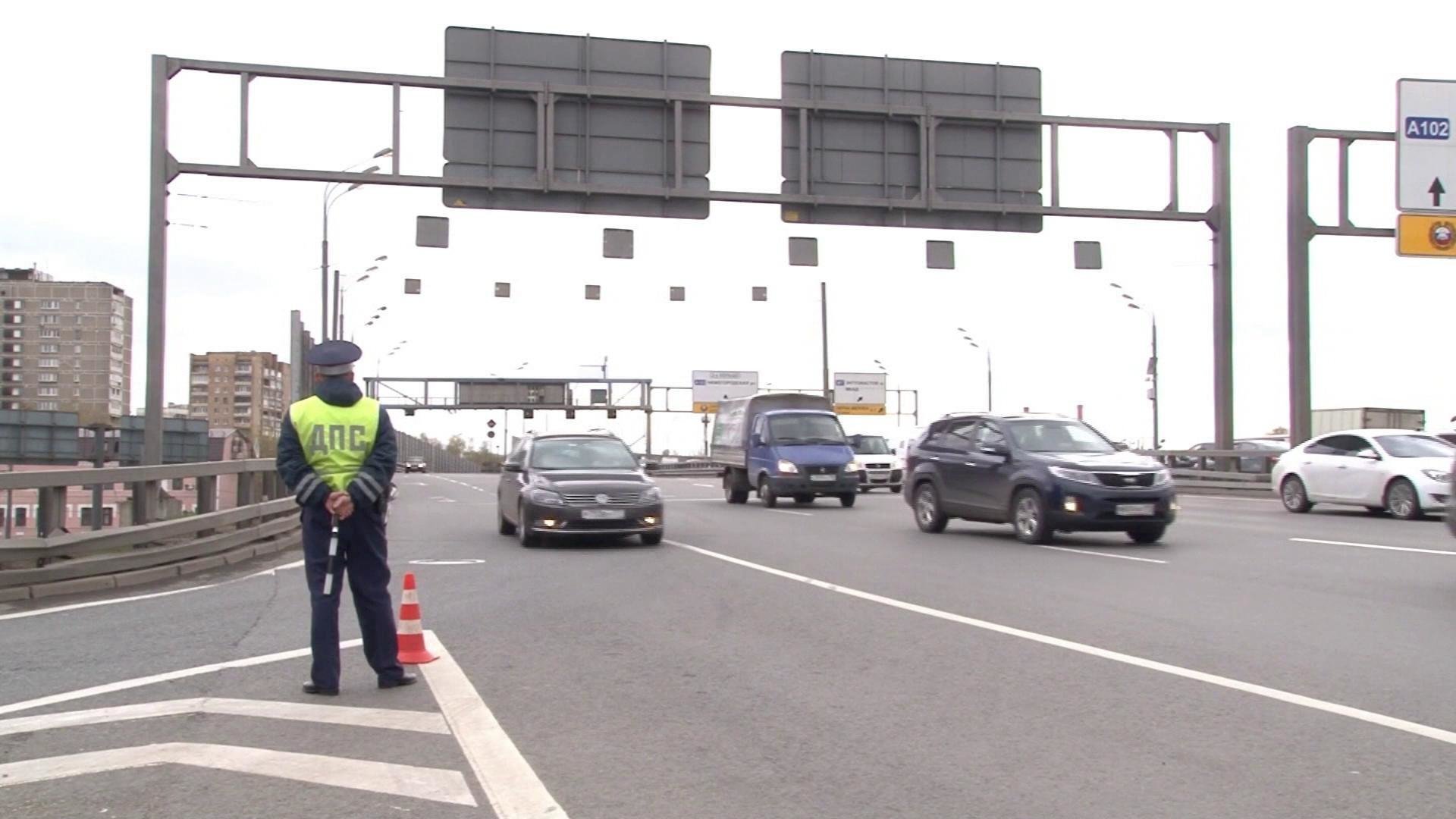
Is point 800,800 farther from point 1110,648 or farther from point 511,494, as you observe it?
point 511,494

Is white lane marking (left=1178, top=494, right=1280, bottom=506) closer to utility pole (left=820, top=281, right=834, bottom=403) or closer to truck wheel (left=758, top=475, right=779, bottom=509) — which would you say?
truck wheel (left=758, top=475, right=779, bottom=509)

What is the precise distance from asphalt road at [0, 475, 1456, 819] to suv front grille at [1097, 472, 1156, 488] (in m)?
2.30

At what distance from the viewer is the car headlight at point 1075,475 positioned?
51.4ft

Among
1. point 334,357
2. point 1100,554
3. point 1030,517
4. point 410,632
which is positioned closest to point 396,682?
point 410,632

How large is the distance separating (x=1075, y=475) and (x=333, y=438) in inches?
435

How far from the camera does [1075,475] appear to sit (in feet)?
51.7

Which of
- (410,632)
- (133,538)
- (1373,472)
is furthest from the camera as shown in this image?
(1373,472)

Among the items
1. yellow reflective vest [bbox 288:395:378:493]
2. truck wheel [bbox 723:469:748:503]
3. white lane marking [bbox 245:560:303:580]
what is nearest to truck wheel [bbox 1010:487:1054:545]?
white lane marking [bbox 245:560:303:580]

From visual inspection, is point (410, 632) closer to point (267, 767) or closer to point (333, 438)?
point (333, 438)

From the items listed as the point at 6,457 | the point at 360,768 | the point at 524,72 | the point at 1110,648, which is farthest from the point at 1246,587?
the point at 6,457

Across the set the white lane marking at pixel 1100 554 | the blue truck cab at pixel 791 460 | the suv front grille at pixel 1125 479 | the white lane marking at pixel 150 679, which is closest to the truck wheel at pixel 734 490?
the blue truck cab at pixel 791 460

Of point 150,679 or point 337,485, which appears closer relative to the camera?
point 337,485

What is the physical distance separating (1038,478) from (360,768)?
39.4 feet

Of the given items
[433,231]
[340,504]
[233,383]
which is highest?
[233,383]
